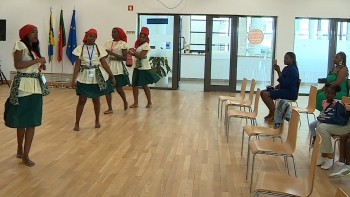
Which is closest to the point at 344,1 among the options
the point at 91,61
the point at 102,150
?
the point at 91,61

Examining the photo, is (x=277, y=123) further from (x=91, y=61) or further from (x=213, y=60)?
(x=213, y=60)

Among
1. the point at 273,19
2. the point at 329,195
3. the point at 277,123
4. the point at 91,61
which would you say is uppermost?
the point at 273,19

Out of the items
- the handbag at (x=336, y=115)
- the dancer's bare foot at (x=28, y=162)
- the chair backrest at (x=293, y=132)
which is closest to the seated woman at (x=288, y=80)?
the handbag at (x=336, y=115)

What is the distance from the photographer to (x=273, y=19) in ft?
37.9

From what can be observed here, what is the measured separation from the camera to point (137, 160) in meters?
4.78

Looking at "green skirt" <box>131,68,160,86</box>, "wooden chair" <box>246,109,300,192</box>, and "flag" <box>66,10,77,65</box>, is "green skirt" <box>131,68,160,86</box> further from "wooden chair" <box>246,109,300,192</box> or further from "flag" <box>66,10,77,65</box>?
"wooden chair" <box>246,109,300,192</box>

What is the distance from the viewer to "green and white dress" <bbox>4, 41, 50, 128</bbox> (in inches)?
167

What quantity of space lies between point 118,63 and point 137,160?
3230 millimetres

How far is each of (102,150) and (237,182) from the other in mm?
1838

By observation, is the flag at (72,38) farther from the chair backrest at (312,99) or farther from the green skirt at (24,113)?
the green skirt at (24,113)

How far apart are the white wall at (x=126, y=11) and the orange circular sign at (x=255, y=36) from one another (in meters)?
0.46

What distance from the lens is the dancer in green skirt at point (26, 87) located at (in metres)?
4.22

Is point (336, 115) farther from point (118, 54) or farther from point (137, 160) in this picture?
point (118, 54)

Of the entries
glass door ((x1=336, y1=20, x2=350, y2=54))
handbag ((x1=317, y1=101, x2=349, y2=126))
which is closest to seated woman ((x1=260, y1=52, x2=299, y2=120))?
handbag ((x1=317, y1=101, x2=349, y2=126))
